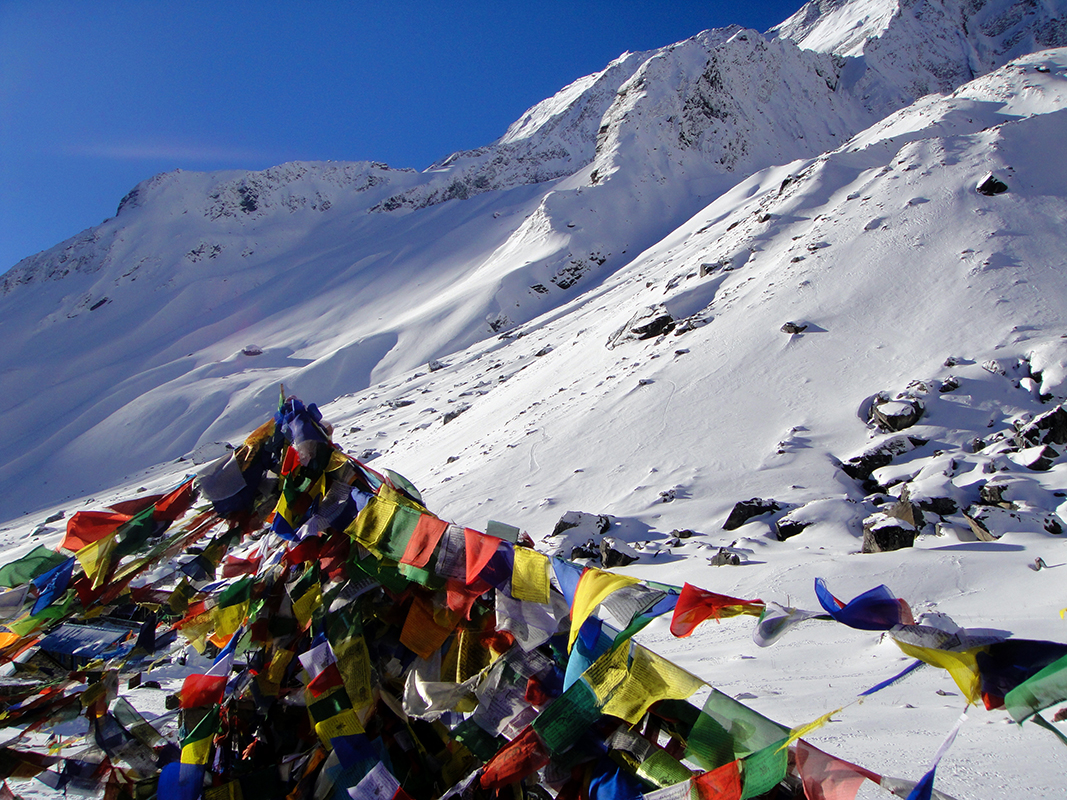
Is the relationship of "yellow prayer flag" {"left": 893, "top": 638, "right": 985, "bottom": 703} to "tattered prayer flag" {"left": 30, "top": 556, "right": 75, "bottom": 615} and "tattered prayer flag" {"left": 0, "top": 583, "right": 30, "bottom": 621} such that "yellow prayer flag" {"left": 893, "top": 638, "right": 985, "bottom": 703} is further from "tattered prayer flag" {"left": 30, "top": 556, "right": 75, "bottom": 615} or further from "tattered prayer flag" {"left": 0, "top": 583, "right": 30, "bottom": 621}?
"tattered prayer flag" {"left": 0, "top": 583, "right": 30, "bottom": 621}

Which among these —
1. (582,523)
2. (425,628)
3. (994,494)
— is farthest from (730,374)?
(425,628)

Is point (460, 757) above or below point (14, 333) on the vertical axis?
below

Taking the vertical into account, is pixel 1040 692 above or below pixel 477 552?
below

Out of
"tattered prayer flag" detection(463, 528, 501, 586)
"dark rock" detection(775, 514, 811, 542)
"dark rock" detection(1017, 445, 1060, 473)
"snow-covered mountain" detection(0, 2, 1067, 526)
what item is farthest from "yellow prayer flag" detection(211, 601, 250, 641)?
"snow-covered mountain" detection(0, 2, 1067, 526)

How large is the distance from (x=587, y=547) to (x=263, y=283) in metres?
59.0

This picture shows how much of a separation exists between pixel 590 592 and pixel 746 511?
6837 millimetres

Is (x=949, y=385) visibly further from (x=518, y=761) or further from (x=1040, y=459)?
(x=518, y=761)

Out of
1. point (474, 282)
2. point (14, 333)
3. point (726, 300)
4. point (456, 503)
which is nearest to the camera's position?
point (456, 503)

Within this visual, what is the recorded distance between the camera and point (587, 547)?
7.88 m

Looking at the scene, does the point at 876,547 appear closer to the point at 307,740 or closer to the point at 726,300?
the point at 307,740

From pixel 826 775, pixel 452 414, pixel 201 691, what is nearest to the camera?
pixel 826 775

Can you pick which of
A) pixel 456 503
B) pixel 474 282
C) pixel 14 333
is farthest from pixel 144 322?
pixel 456 503

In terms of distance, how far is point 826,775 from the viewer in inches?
61.3

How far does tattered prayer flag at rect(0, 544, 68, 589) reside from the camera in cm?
297
